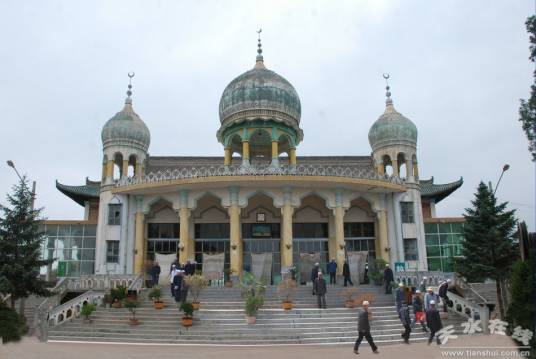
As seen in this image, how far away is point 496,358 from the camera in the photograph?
9898 millimetres

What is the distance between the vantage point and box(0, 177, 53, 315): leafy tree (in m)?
18.2

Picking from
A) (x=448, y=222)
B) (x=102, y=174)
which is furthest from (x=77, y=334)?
(x=448, y=222)

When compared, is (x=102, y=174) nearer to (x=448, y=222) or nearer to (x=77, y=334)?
(x=77, y=334)

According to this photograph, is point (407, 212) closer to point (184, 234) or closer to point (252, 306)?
point (184, 234)

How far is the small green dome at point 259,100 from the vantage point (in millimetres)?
28969

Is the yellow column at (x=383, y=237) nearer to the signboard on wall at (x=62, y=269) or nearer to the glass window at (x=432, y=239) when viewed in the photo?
the glass window at (x=432, y=239)

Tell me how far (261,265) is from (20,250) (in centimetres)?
1178

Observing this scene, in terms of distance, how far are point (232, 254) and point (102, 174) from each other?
32.7ft

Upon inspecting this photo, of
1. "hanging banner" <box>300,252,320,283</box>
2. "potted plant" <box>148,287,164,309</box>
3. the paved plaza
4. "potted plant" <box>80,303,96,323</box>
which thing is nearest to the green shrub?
the paved plaza

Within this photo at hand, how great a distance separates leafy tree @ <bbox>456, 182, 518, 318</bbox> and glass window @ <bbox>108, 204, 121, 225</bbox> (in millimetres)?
18280

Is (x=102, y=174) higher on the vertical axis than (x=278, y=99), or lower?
lower

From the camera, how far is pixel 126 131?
2916 cm

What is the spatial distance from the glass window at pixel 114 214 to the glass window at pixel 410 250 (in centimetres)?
1662

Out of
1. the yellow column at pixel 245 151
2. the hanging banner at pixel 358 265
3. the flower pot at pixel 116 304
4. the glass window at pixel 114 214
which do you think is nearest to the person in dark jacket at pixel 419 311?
the hanging banner at pixel 358 265
